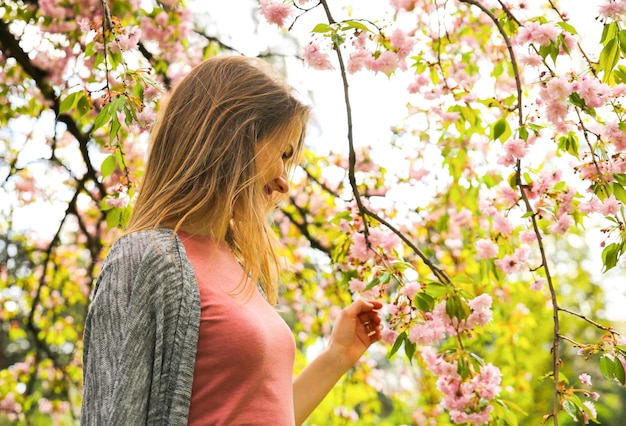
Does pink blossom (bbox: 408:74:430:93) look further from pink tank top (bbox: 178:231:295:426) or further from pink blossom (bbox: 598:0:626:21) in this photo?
pink tank top (bbox: 178:231:295:426)

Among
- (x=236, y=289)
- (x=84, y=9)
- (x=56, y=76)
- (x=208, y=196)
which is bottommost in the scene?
(x=236, y=289)

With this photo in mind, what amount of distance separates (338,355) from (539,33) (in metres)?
0.83

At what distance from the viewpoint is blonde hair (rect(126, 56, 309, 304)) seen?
1.27 meters

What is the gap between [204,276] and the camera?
1177 millimetres

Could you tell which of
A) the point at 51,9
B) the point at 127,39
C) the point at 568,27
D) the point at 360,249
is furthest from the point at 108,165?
the point at 51,9

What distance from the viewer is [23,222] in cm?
412

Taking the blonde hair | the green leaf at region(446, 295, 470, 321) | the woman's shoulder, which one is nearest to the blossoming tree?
the green leaf at region(446, 295, 470, 321)

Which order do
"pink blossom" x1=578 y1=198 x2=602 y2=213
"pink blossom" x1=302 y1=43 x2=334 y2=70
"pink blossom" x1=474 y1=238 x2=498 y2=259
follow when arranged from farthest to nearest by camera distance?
"pink blossom" x1=474 y1=238 x2=498 y2=259
"pink blossom" x1=302 y1=43 x2=334 y2=70
"pink blossom" x1=578 y1=198 x2=602 y2=213

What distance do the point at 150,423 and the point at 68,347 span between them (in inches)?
230

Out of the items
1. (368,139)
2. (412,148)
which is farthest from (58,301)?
(412,148)

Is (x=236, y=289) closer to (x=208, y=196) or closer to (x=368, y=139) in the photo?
(x=208, y=196)

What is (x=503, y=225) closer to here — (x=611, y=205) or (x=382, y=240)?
(x=382, y=240)

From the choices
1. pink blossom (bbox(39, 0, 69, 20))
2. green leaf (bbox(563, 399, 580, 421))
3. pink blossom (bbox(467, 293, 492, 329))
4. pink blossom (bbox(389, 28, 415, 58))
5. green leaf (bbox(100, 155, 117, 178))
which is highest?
pink blossom (bbox(39, 0, 69, 20))

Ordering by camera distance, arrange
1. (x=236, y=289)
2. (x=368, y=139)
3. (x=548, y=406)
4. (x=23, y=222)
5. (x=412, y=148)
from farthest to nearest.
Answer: (x=548, y=406), (x=23, y=222), (x=368, y=139), (x=412, y=148), (x=236, y=289)
